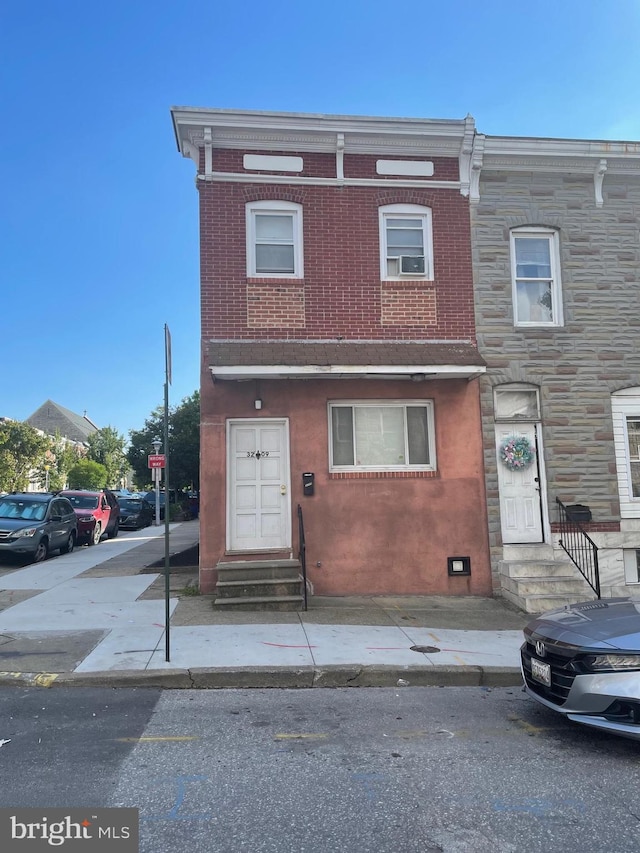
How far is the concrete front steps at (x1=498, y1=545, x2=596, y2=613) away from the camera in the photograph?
29.6 feet

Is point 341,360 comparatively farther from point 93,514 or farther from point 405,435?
point 93,514

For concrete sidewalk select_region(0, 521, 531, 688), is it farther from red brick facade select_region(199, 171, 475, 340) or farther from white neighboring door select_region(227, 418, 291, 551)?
red brick facade select_region(199, 171, 475, 340)

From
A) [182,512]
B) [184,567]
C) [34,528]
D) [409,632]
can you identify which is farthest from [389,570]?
[182,512]

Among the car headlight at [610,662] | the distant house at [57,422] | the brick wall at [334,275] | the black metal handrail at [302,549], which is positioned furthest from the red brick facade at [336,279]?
the distant house at [57,422]

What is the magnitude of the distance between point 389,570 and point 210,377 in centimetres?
416

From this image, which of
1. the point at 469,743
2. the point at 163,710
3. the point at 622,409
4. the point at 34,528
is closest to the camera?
the point at 469,743

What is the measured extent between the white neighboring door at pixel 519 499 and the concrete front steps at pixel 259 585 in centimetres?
358

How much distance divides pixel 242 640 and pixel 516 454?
5.54 meters

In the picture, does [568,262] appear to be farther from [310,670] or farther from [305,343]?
[310,670]

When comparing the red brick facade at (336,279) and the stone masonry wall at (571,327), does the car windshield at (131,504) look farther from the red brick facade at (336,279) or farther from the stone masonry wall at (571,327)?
the stone masonry wall at (571,327)

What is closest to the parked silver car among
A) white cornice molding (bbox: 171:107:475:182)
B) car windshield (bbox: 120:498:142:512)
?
white cornice molding (bbox: 171:107:475:182)

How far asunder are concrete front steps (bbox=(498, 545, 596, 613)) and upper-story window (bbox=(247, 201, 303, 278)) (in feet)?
19.0

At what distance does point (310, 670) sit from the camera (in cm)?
616

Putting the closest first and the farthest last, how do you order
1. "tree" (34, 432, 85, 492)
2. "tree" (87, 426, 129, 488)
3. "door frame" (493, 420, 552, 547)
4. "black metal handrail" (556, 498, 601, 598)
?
"black metal handrail" (556, 498, 601, 598) → "door frame" (493, 420, 552, 547) → "tree" (34, 432, 85, 492) → "tree" (87, 426, 129, 488)
